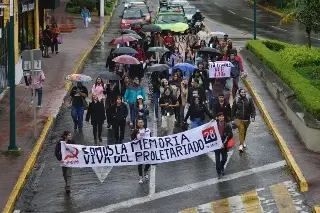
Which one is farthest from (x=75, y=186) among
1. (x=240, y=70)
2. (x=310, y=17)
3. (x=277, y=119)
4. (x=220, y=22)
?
(x=220, y=22)

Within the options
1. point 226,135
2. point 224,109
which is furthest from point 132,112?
point 226,135

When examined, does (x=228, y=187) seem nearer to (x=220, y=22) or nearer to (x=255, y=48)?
(x=255, y=48)

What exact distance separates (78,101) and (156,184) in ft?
16.3

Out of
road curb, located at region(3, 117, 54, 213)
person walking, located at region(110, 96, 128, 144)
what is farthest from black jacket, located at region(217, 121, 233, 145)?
road curb, located at region(3, 117, 54, 213)

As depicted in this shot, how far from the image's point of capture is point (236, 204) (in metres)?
16.1

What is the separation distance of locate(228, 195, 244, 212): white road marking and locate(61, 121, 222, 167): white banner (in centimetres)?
145

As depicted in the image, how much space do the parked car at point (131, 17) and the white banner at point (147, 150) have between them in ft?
103

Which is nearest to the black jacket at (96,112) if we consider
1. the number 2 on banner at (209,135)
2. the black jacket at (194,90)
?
the black jacket at (194,90)

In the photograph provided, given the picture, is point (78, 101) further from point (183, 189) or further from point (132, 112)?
point (183, 189)

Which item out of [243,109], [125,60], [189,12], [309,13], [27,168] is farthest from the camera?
[189,12]

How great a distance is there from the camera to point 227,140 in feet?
57.5

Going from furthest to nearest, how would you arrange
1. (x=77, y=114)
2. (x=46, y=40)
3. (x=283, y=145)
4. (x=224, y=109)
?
1. (x=46, y=40)
2. (x=77, y=114)
3. (x=283, y=145)
4. (x=224, y=109)

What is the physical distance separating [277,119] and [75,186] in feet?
26.6

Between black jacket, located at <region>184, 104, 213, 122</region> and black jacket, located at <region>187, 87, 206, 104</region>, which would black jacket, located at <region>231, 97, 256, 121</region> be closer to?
black jacket, located at <region>184, 104, 213, 122</region>
